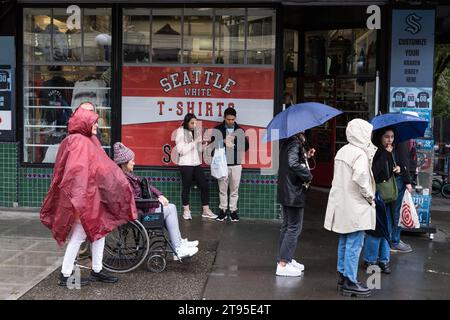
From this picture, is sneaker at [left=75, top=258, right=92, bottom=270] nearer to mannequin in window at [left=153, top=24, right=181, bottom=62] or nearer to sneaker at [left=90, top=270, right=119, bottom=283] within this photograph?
sneaker at [left=90, top=270, right=119, bottom=283]

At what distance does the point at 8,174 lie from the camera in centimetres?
912

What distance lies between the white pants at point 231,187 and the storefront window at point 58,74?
189cm

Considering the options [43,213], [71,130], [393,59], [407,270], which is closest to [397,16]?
[393,59]

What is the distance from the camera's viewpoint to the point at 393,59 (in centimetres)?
831

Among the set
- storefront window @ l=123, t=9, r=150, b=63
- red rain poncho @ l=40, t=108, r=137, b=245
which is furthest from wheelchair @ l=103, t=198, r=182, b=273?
storefront window @ l=123, t=9, r=150, b=63

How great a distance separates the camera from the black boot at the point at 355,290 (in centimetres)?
566

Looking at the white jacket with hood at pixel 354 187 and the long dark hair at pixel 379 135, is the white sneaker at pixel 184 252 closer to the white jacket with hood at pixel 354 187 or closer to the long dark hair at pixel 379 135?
the white jacket with hood at pixel 354 187

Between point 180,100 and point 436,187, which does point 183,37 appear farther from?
point 436,187

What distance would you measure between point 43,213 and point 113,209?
67cm

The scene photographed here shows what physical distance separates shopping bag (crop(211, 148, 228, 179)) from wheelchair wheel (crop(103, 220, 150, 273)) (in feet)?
7.87

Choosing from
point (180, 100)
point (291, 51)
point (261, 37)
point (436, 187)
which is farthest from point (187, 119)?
point (436, 187)

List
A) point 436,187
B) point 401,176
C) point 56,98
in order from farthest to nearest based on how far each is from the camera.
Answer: point 436,187
point 56,98
point 401,176

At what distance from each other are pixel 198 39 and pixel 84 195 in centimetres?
418

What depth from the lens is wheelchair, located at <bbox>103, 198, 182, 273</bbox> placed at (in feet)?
20.1
